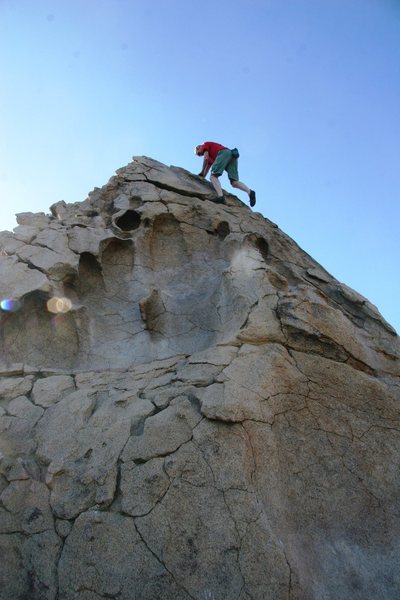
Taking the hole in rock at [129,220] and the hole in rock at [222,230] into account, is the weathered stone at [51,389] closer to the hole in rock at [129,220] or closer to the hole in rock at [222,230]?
the hole in rock at [129,220]

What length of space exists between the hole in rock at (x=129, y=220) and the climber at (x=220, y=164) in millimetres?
1334

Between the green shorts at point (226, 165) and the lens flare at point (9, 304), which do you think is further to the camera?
the green shorts at point (226, 165)

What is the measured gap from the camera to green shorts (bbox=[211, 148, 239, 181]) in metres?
6.37

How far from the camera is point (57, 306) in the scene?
161 inches

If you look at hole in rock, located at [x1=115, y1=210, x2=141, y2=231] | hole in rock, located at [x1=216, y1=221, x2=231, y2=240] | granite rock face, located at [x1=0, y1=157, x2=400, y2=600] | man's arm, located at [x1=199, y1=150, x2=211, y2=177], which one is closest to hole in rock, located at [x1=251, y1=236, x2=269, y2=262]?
granite rock face, located at [x1=0, y1=157, x2=400, y2=600]

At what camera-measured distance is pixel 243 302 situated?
367 cm

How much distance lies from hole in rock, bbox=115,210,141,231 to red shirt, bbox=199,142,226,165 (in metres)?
2.29

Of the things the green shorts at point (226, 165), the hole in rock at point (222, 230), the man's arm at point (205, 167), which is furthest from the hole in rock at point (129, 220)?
the man's arm at point (205, 167)

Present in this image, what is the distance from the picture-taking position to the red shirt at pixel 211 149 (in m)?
6.80

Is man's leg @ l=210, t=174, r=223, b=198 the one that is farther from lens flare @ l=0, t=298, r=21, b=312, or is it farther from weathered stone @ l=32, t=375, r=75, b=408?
weathered stone @ l=32, t=375, r=75, b=408

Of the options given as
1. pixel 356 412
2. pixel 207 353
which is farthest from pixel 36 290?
pixel 356 412

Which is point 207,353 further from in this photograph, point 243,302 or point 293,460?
point 293,460

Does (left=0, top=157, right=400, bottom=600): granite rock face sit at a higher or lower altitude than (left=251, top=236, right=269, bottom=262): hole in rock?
lower

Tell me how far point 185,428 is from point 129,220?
3154 millimetres
